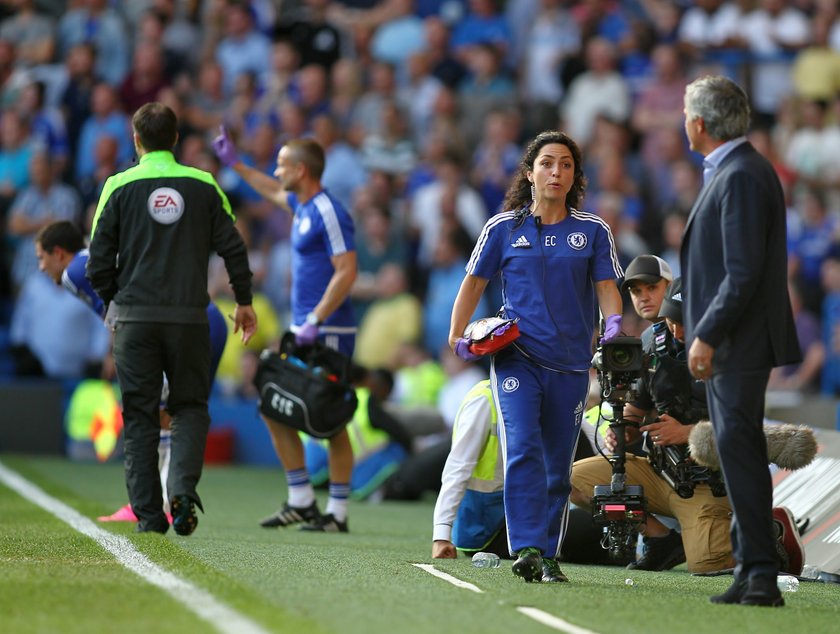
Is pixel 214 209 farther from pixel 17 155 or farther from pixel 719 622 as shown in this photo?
pixel 17 155

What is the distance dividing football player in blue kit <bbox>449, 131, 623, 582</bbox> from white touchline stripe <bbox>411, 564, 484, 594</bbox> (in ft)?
1.05

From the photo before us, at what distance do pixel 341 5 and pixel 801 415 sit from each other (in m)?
9.01

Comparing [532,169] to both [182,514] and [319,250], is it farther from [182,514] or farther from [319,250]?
[319,250]

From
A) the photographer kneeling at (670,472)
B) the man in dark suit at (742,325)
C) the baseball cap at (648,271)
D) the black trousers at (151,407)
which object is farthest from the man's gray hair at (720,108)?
the black trousers at (151,407)

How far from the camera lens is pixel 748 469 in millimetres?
6023

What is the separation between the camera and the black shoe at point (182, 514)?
7.93m

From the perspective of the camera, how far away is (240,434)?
16703 millimetres

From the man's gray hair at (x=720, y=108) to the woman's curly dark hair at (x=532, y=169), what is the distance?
44.2 inches

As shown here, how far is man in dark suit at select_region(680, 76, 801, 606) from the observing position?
6.00m

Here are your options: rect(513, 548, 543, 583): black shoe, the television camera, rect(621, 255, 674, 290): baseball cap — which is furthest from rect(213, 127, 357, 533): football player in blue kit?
rect(513, 548, 543, 583): black shoe

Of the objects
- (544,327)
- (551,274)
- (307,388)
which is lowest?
(307,388)

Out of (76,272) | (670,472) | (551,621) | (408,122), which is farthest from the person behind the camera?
(408,122)

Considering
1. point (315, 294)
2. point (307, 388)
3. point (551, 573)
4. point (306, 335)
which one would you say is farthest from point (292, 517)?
point (551, 573)

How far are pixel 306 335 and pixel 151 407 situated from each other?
1.76m
